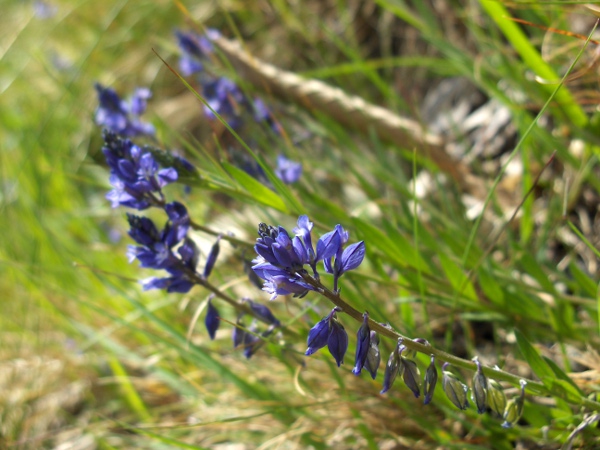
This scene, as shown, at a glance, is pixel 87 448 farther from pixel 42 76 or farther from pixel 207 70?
pixel 42 76

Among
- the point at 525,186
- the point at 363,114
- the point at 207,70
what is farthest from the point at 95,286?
the point at 525,186

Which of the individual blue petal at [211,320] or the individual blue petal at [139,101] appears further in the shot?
the individual blue petal at [139,101]

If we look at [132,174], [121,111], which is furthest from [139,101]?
[132,174]

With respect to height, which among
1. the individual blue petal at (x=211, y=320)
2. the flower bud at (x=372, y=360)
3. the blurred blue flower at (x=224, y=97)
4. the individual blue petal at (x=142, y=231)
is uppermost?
the blurred blue flower at (x=224, y=97)

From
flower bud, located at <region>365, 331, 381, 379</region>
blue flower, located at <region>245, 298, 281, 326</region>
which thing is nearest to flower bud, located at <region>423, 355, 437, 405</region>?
flower bud, located at <region>365, 331, 381, 379</region>

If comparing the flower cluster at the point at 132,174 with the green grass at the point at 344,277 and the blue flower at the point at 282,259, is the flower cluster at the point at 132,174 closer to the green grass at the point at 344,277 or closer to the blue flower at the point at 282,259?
the green grass at the point at 344,277

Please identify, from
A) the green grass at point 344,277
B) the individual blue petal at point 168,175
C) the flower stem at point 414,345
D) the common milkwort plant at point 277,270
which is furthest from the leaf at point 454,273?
the individual blue petal at point 168,175
